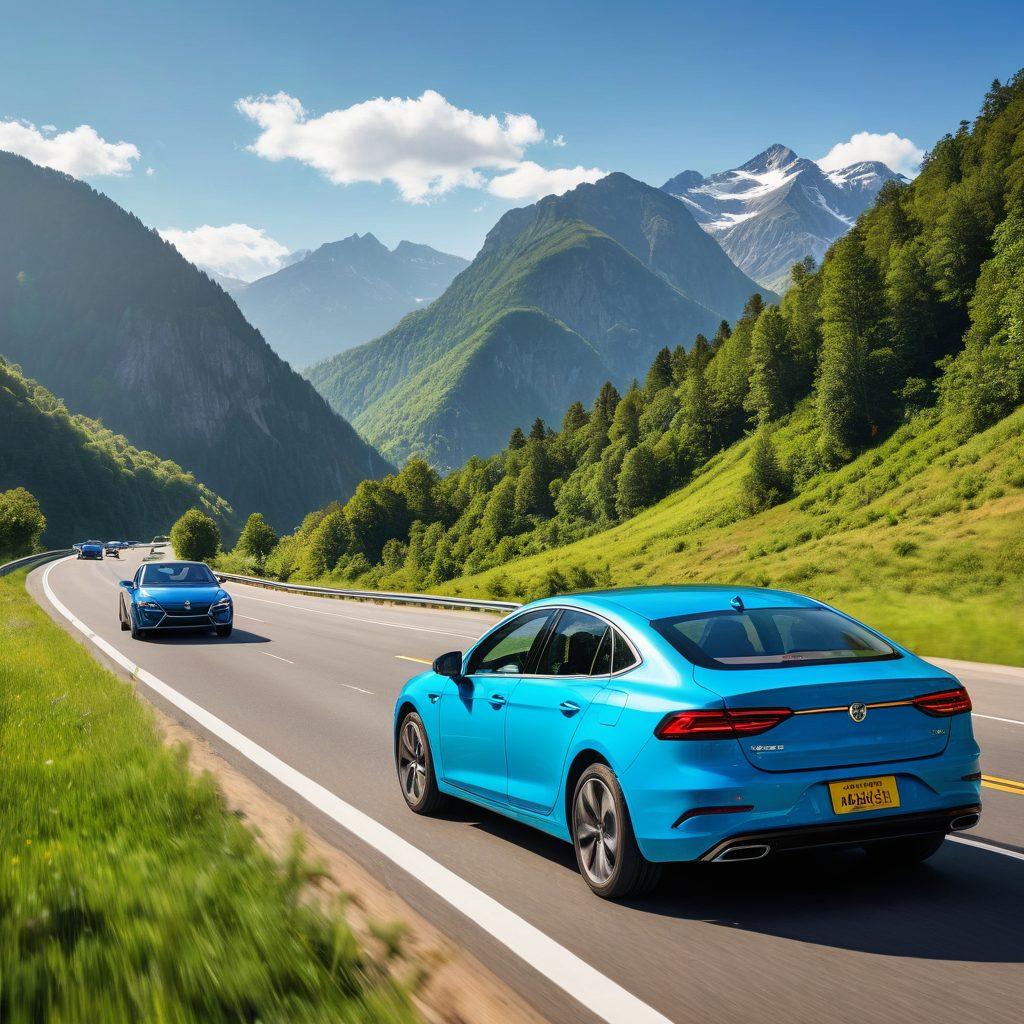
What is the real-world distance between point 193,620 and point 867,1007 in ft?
64.4

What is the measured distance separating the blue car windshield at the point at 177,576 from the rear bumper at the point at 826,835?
19.6 metres

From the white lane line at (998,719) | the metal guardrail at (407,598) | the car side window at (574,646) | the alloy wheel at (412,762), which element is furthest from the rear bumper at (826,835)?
the metal guardrail at (407,598)

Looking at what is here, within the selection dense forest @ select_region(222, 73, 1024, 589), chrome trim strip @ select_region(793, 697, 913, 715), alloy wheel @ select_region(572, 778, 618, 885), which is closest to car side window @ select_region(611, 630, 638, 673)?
alloy wheel @ select_region(572, 778, 618, 885)

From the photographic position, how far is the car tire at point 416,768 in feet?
23.0

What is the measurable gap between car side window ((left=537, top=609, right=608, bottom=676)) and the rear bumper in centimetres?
111

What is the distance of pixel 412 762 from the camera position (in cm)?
732

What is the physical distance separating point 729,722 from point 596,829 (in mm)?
980

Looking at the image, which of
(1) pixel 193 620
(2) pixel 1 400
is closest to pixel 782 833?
(1) pixel 193 620

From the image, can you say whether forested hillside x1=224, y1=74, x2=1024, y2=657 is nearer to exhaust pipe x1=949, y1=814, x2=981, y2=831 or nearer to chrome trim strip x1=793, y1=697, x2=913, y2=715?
exhaust pipe x1=949, y1=814, x2=981, y2=831

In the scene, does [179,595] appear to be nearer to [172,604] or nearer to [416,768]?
[172,604]

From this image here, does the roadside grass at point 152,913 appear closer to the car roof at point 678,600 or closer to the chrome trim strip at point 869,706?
the car roof at point 678,600

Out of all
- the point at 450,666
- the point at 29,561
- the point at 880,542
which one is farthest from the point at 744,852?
the point at 29,561

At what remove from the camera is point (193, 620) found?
21.8 m

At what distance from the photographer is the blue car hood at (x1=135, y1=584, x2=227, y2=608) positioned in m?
21.6
